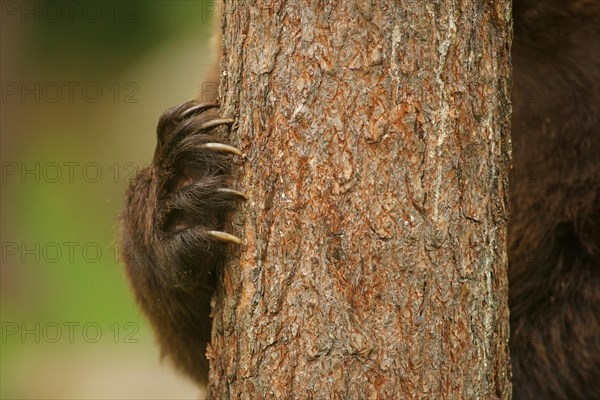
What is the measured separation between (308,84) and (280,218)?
347mm

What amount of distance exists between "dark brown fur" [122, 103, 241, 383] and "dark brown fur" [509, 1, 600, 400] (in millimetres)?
1265

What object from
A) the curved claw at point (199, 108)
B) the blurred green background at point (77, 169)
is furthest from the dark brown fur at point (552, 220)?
the blurred green background at point (77, 169)

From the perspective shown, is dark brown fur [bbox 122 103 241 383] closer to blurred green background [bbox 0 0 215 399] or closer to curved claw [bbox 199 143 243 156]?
curved claw [bbox 199 143 243 156]

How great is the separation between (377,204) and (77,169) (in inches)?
493

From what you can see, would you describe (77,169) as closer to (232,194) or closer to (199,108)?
(199,108)

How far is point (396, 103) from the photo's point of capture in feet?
6.49

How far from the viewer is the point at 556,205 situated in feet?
10.1

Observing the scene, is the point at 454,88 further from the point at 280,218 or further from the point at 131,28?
the point at 131,28

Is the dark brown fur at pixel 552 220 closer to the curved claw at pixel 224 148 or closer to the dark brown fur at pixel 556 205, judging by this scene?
the dark brown fur at pixel 556 205

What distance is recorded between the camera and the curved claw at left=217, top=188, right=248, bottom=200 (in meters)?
2.17

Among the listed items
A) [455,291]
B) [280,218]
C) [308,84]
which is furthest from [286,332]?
[308,84]

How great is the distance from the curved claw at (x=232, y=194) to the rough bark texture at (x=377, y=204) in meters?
0.13

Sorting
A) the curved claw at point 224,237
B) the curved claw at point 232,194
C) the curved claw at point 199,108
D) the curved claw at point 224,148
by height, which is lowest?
the curved claw at point 224,237

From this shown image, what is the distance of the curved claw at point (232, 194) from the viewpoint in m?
2.17
